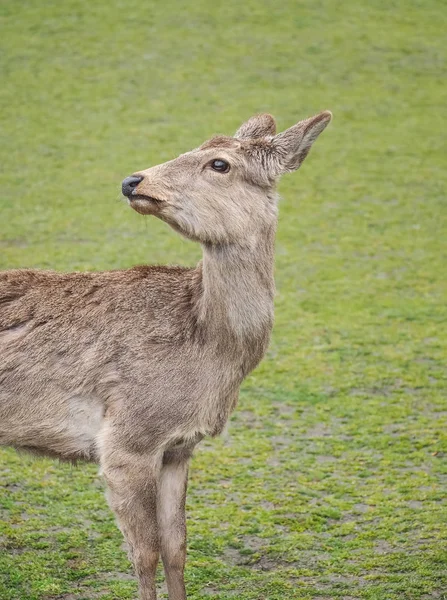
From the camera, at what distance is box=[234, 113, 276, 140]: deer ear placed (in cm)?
580

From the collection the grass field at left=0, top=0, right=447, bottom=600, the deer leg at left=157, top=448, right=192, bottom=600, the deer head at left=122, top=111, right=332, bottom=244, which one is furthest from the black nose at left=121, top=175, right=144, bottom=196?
the deer leg at left=157, top=448, right=192, bottom=600

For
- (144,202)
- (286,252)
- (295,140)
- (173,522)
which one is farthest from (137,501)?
(286,252)

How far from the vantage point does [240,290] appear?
17.7 ft

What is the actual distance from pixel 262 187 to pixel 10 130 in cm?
1186

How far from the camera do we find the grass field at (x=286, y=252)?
6633 mm

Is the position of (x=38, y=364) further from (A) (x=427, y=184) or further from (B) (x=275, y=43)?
(B) (x=275, y=43)

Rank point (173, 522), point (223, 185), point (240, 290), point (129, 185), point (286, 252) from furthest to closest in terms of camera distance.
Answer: point (286, 252), point (173, 522), point (240, 290), point (223, 185), point (129, 185)

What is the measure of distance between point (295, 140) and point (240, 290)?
880mm

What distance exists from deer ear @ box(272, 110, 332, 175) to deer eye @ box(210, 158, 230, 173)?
292 millimetres

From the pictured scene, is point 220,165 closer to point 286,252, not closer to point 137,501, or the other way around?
point 137,501

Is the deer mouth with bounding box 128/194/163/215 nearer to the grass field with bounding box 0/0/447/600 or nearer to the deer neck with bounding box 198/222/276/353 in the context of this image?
the deer neck with bounding box 198/222/276/353

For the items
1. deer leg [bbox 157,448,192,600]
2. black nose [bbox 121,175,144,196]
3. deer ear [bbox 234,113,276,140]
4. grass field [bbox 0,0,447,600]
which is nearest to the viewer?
black nose [bbox 121,175,144,196]

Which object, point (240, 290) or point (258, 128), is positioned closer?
point (240, 290)

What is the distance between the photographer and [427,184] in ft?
50.3
